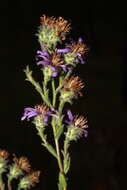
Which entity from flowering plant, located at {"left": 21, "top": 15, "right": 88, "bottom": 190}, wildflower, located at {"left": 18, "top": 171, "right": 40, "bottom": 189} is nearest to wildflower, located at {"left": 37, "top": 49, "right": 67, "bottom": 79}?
flowering plant, located at {"left": 21, "top": 15, "right": 88, "bottom": 190}

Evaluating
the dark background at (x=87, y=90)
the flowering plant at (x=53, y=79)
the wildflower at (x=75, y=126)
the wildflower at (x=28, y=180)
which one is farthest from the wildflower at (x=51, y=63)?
Answer: the dark background at (x=87, y=90)

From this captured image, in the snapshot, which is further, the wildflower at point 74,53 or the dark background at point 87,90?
the dark background at point 87,90

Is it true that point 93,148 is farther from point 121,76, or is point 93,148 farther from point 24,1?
point 24,1


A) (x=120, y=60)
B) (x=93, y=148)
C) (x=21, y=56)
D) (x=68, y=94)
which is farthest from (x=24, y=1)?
(x=68, y=94)

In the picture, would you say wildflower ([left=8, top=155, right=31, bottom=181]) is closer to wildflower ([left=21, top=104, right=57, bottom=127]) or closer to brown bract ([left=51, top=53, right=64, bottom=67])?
wildflower ([left=21, top=104, right=57, bottom=127])

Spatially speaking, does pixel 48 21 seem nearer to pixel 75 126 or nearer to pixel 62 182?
pixel 75 126

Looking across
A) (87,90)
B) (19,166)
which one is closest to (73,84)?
(19,166)

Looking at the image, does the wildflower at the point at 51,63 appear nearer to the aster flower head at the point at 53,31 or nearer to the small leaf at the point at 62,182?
the aster flower head at the point at 53,31
